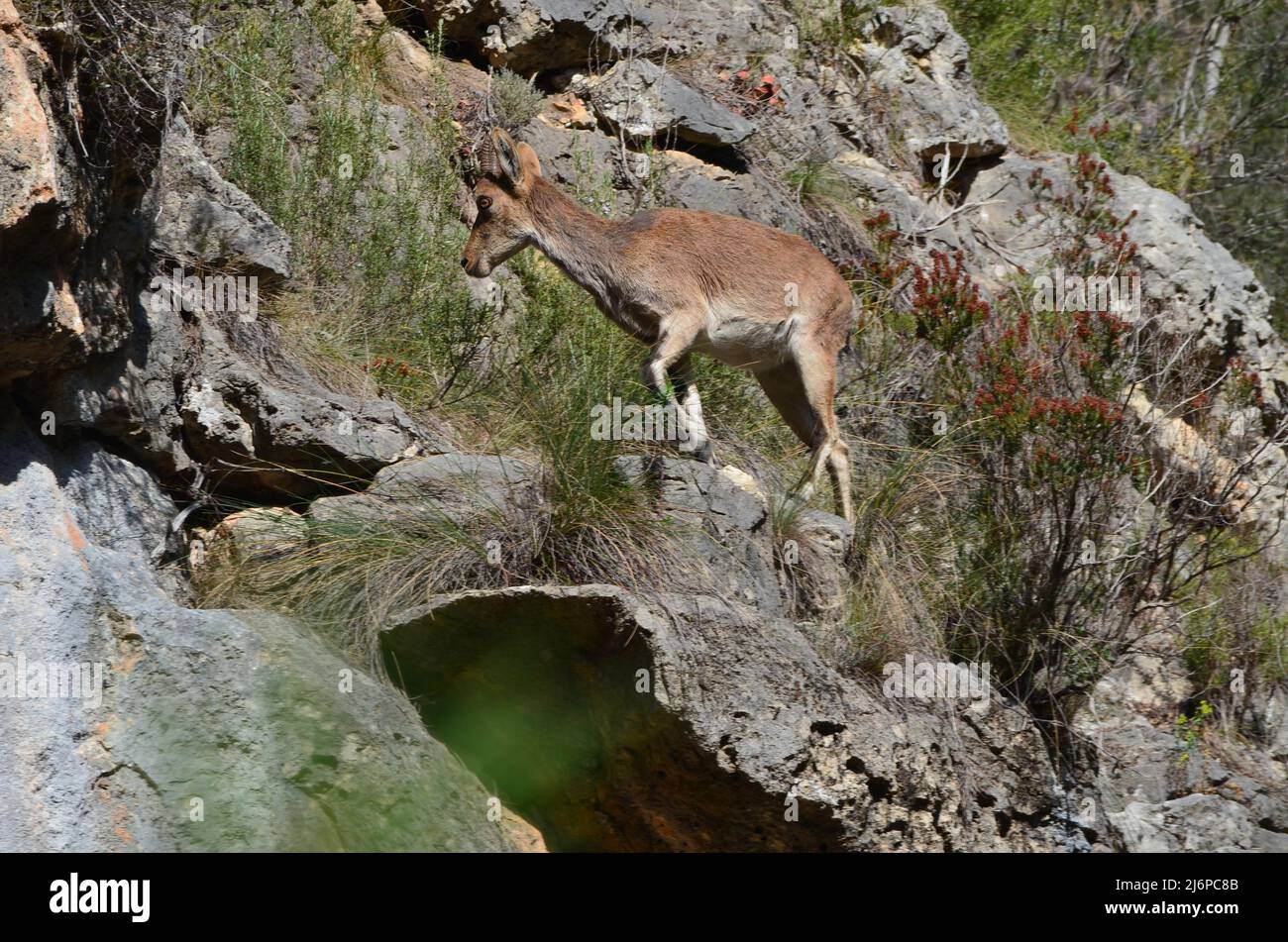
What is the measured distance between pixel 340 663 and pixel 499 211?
3.85 metres

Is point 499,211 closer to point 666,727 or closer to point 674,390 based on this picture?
point 674,390

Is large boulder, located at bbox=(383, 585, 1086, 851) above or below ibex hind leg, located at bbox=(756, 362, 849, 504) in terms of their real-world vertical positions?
below

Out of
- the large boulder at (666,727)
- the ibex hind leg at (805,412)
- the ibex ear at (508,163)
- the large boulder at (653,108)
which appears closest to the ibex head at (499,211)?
the ibex ear at (508,163)

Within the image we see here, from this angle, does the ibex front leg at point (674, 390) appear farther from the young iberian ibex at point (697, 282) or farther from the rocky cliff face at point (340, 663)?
Answer: the rocky cliff face at point (340, 663)

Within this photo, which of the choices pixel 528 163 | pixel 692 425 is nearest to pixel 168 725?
pixel 692 425

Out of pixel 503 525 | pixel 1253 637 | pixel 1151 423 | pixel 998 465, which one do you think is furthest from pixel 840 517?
pixel 1253 637

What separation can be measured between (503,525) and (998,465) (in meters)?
3.81

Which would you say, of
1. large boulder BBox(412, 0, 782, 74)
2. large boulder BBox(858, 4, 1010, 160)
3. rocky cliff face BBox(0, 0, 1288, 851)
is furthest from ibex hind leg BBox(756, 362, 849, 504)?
large boulder BBox(858, 4, 1010, 160)

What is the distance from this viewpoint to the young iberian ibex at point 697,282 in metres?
9.04

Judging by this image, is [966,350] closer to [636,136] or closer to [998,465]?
[998,465]

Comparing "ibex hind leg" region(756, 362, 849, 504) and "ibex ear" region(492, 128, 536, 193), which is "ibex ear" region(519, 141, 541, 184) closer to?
"ibex ear" region(492, 128, 536, 193)

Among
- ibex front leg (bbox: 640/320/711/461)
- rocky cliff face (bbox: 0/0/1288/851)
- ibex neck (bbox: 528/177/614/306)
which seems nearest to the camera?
rocky cliff face (bbox: 0/0/1288/851)

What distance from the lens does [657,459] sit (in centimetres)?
814

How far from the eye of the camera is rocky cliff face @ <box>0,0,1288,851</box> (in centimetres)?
605
